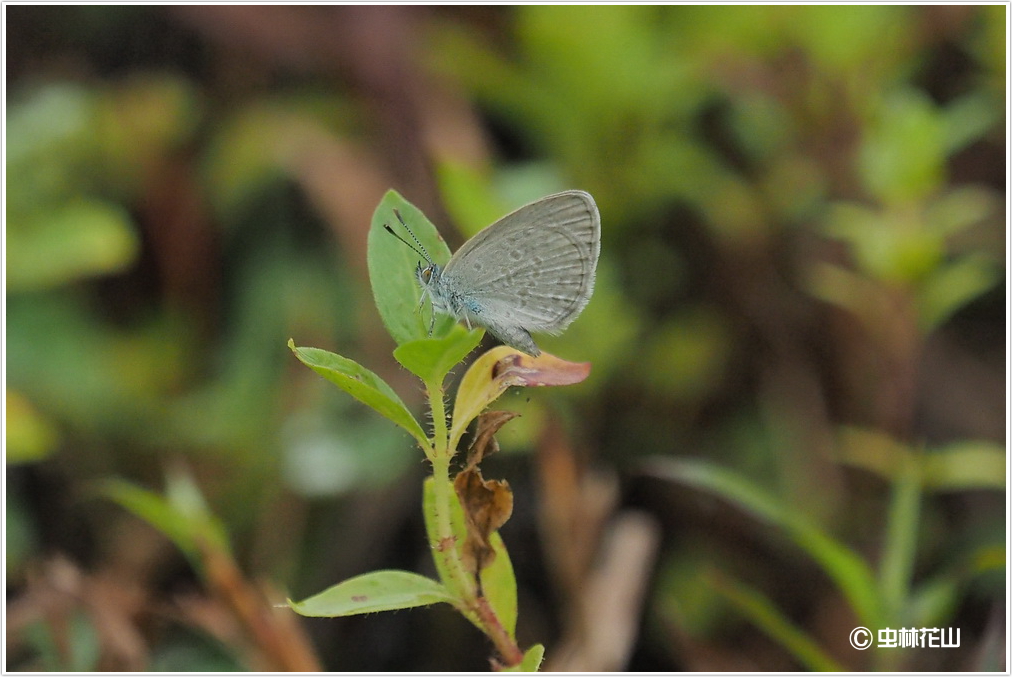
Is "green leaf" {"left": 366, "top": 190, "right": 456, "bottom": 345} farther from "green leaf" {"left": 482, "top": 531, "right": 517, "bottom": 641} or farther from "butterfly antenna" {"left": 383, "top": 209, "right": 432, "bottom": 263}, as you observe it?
"green leaf" {"left": 482, "top": 531, "right": 517, "bottom": 641}

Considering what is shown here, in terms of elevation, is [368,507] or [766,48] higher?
[766,48]

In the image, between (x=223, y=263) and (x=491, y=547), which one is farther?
(x=223, y=263)

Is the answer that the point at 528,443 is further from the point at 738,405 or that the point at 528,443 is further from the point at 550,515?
the point at 738,405

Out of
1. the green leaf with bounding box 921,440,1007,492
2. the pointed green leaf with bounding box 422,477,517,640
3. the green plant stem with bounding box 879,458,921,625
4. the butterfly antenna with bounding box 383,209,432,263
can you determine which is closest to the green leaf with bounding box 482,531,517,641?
the pointed green leaf with bounding box 422,477,517,640

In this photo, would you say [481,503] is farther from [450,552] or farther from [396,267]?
[396,267]

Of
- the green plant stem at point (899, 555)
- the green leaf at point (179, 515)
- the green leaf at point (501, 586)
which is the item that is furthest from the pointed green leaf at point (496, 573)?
the green plant stem at point (899, 555)

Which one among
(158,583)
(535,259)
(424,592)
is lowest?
(158,583)

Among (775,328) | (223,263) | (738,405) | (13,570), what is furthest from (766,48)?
(13,570)
